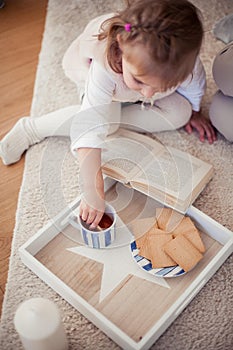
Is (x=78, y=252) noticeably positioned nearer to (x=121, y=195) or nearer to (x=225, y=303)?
(x=121, y=195)

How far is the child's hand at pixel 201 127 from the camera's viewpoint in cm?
111

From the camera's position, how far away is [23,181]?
106 cm

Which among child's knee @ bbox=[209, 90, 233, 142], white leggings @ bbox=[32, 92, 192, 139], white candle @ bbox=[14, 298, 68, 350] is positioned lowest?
child's knee @ bbox=[209, 90, 233, 142]

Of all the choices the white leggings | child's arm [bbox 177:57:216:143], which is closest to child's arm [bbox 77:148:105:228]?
the white leggings

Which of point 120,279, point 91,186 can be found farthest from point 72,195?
point 120,279

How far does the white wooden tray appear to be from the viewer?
2.68 feet

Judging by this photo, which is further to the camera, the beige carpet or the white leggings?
the white leggings

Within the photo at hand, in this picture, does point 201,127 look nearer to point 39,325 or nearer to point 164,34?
point 164,34

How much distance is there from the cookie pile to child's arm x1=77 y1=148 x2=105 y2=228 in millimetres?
80

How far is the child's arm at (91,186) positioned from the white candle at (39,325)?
203mm

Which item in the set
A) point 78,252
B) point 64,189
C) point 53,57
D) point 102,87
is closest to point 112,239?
point 78,252

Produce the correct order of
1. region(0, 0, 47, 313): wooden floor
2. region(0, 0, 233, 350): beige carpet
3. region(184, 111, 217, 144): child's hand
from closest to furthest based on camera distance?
region(0, 0, 233, 350): beige carpet
region(0, 0, 47, 313): wooden floor
region(184, 111, 217, 144): child's hand

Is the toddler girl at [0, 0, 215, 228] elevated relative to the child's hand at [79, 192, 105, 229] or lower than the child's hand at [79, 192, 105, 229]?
elevated

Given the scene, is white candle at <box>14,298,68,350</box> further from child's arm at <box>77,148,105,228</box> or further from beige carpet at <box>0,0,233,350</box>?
child's arm at <box>77,148,105,228</box>
